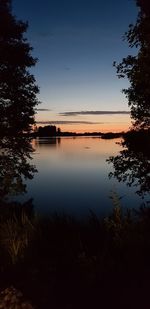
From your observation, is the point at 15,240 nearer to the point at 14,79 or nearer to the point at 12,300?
the point at 12,300

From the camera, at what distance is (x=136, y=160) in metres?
18.6

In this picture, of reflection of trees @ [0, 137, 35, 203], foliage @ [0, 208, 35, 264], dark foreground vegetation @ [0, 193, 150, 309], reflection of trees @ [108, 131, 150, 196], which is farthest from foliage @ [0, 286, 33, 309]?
reflection of trees @ [0, 137, 35, 203]

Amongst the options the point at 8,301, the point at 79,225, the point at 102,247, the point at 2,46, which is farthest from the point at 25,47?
the point at 8,301

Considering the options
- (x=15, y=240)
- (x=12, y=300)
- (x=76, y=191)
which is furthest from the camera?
(x=76, y=191)

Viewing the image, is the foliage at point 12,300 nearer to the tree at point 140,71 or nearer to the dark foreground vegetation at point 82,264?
the dark foreground vegetation at point 82,264

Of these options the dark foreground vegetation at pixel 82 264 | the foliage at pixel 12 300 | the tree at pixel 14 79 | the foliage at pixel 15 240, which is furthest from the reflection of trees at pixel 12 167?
the foliage at pixel 12 300

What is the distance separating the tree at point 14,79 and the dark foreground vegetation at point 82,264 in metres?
14.5

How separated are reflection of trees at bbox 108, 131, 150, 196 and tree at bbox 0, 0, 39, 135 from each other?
226 inches

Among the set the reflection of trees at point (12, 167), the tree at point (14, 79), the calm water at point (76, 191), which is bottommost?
the calm water at point (76, 191)

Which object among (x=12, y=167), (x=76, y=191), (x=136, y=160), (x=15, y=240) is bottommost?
(x=76, y=191)

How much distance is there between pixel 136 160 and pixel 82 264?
1325 cm

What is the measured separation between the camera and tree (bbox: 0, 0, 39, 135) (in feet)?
70.6

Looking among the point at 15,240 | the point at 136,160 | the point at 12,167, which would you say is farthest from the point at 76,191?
the point at 15,240

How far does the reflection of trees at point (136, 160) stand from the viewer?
1819cm
